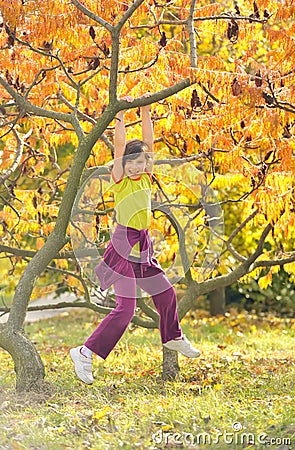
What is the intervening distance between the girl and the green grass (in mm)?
376

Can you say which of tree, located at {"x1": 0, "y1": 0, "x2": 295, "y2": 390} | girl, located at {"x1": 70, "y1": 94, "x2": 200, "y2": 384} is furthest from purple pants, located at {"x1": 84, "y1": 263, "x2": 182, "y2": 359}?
tree, located at {"x1": 0, "y1": 0, "x2": 295, "y2": 390}

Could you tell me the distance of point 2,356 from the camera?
24.1ft

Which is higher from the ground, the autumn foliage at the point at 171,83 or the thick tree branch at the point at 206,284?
the autumn foliage at the point at 171,83

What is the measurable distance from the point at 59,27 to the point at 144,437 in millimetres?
2495

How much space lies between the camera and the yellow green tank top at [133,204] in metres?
4.56

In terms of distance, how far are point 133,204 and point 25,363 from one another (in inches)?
45.5

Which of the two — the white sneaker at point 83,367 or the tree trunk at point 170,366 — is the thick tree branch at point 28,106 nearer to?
the white sneaker at point 83,367

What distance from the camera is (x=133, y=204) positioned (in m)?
4.56

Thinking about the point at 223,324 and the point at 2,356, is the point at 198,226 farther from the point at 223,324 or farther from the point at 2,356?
the point at 223,324

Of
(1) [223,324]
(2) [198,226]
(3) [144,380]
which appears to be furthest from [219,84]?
(1) [223,324]

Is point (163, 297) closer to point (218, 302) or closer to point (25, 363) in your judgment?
point (25, 363)

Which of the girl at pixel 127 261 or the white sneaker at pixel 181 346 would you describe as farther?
the white sneaker at pixel 181 346

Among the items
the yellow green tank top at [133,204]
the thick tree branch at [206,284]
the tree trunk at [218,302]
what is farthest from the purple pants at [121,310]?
the tree trunk at [218,302]

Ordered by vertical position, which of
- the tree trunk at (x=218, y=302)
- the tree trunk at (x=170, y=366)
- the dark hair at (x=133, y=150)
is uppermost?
the dark hair at (x=133, y=150)
